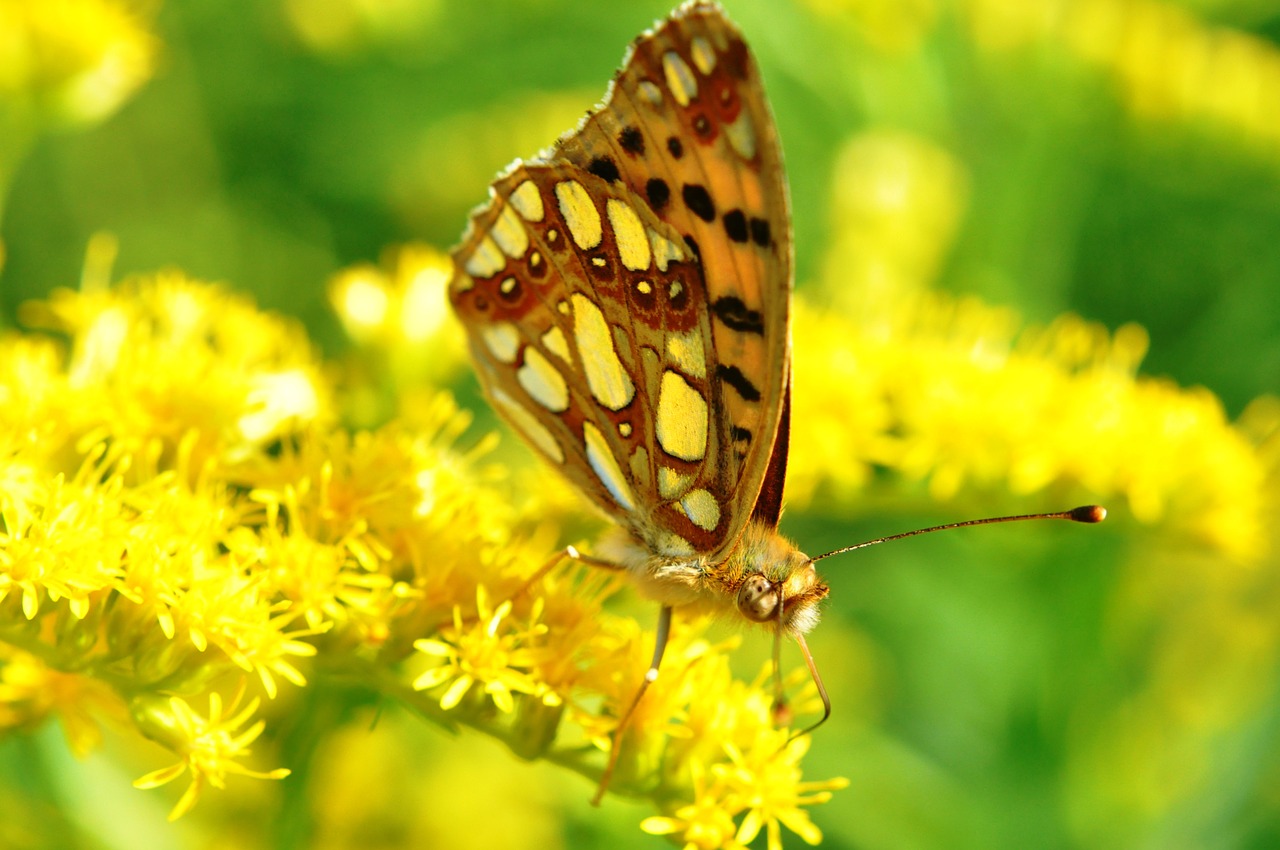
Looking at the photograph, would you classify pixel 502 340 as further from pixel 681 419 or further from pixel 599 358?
pixel 681 419

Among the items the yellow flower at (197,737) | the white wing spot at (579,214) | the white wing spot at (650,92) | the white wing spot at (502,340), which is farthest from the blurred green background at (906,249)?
the white wing spot at (650,92)

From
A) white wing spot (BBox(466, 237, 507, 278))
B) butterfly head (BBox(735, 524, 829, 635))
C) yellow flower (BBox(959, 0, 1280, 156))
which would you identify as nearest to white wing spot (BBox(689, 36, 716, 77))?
white wing spot (BBox(466, 237, 507, 278))

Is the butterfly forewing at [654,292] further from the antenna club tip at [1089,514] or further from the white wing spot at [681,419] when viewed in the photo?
the antenna club tip at [1089,514]

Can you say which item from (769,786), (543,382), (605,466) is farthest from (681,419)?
(769,786)

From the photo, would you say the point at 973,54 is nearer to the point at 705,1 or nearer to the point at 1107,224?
the point at 1107,224

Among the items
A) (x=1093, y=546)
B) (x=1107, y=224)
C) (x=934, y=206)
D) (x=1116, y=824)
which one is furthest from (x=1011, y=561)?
(x=1107, y=224)

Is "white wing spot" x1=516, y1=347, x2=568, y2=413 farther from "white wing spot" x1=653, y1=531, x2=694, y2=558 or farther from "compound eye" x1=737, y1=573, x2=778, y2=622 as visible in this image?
"compound eye" x1=737, y1=573, x2=778, y2=622
